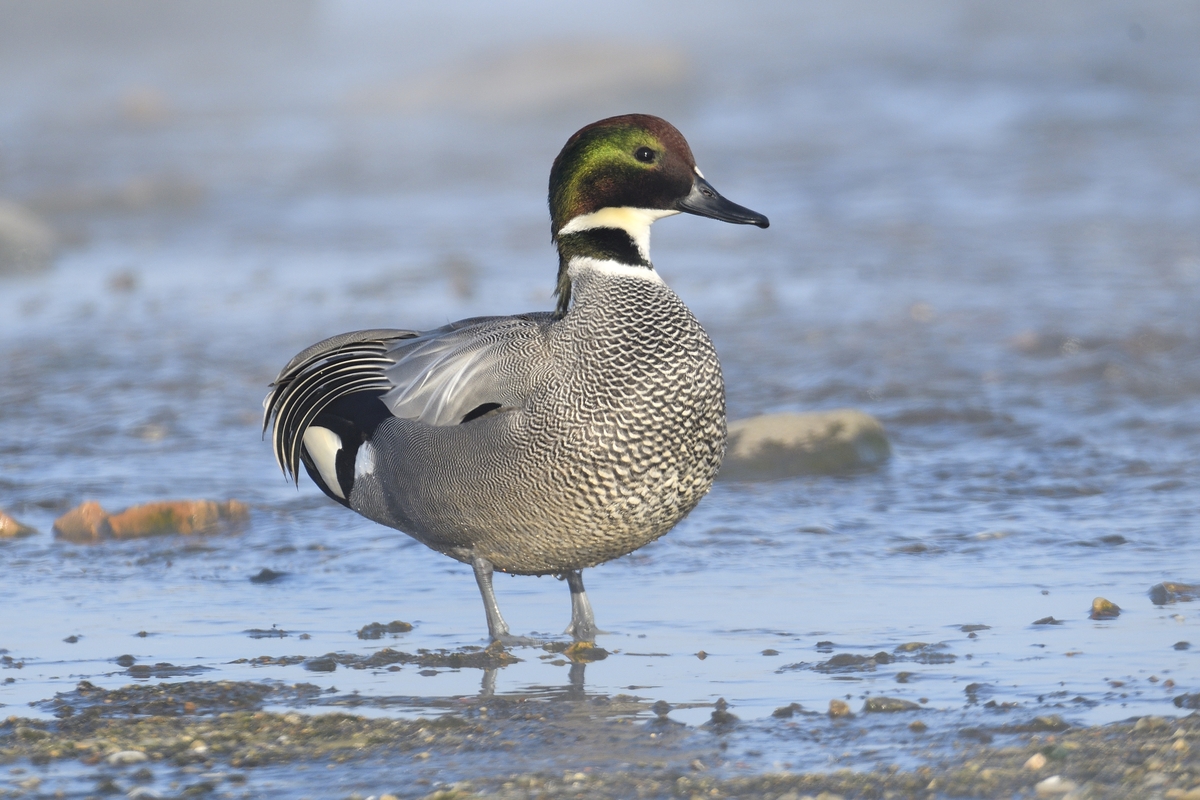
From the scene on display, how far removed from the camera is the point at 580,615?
4.80m

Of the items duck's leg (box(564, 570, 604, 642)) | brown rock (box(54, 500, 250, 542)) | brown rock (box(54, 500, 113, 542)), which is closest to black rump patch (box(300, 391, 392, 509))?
duck's leg (box(564, 570, 604, 642))

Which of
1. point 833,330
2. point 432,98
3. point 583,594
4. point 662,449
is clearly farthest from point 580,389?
point 432,98

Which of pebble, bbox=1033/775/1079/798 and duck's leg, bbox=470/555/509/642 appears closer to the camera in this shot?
pebble, bbox=1033/775/1079/798

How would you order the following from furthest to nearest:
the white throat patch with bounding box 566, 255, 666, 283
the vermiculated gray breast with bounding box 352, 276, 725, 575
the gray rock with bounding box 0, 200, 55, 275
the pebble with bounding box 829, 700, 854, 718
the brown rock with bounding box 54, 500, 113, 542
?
the gray rock with bounding box 0, 200, 55, 275
the brown rock with bounding box 54, 500, 113, 542
the white throat patch with bounding box 566, 255, 666, 283
the vermiculated gray breast with bounding box 352, 276, 725, 575
the pebble with bounding box 829, 700, 854, 718

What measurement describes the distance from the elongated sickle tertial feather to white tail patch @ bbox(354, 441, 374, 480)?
7.0 inches

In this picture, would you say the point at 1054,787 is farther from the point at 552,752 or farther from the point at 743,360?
the point at 743,360

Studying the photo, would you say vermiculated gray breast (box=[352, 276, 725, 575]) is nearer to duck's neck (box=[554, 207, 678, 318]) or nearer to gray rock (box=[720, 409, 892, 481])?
duck's neck (box=[554, 207, 678, 318])

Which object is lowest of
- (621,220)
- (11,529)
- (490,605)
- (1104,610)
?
(1104,610)

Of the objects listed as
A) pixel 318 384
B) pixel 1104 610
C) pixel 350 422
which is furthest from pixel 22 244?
pixel 1104 610

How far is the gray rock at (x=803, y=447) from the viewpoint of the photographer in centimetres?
673

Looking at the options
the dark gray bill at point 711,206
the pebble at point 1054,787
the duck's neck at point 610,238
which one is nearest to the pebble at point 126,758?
the duck's neck at point 610,238

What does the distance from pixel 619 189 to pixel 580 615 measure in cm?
124

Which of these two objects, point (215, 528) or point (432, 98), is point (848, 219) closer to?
point (215, 528)

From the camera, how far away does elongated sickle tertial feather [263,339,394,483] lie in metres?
4.99
